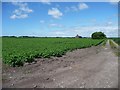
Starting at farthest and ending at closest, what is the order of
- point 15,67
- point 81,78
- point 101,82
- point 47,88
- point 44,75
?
point 15,67
point 44,75
point 81,78
point 101,82
point 47,88

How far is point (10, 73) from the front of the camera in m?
11.9

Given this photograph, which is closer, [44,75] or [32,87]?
[32,87]

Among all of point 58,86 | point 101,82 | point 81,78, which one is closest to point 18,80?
point 58,86

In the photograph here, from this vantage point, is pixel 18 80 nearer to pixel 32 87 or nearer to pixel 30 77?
pixel 30 77

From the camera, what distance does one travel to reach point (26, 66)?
13789mm

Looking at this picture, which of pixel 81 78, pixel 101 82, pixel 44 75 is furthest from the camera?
pixel 44 75

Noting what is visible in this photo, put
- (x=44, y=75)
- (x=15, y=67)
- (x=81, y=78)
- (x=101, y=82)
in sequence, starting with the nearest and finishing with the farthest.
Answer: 1. (x=101, y=82)
2. (x=81, y=78)
3. (x=44, y=75)
4. (x=15, y=67)

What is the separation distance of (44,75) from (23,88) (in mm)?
2426

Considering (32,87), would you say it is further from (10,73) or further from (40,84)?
(10,73)

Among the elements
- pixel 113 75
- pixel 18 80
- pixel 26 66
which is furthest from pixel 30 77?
pixel 113 75

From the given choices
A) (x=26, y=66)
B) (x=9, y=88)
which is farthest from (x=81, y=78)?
(x=26, y=66)

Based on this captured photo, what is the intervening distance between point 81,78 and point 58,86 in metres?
1.67

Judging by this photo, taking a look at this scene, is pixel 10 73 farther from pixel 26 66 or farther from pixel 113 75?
pixel 113 75

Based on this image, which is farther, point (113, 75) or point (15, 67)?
point (15, 67)
